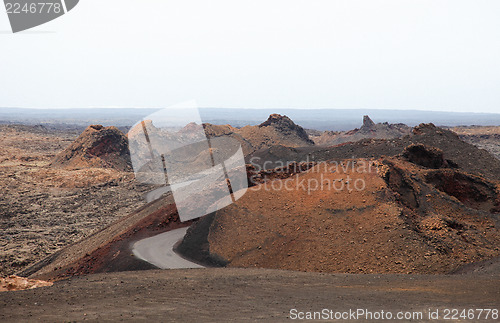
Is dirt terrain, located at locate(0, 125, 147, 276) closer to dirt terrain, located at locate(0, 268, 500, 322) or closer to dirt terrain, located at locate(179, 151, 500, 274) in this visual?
dirt terrain, located at locate(179, 151, 500, 274)

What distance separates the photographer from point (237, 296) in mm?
13039

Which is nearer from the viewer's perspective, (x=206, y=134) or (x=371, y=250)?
(x=371, y=250)

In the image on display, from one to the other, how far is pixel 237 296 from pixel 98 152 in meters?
54.2

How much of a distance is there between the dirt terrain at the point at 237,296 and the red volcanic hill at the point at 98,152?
46.9 metres

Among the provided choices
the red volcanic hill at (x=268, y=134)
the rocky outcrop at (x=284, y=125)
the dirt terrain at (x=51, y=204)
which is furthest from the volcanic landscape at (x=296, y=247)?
the rocky outcrop at (x=284, y=125)

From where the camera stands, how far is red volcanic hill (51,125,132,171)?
60344mm

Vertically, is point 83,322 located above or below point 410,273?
above

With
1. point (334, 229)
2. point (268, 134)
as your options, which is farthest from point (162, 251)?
point (268, 134)

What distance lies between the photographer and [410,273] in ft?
57.1

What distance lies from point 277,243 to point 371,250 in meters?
4.57

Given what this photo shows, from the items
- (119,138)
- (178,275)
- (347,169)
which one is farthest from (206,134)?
(178,275)

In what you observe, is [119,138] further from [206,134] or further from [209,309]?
[209,309]

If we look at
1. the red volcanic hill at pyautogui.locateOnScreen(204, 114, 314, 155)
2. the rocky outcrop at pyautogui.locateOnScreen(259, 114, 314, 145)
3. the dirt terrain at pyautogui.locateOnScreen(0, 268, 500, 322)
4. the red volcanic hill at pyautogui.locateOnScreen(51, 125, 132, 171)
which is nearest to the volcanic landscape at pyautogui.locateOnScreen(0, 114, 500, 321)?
the dirt terrain at pyautogui.locateOnScreen(0, 268, 500, 322)

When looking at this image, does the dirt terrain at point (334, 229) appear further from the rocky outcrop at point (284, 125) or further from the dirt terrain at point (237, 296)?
the rocky outcrop at point (284, 125)
